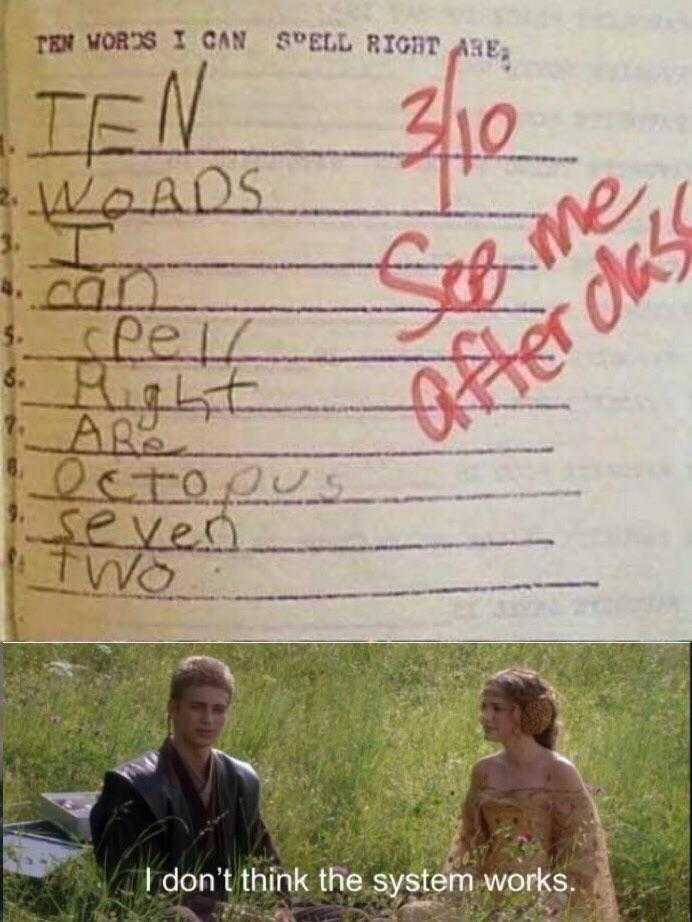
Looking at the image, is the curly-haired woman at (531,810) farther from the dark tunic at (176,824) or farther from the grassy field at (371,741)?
the dark tunic at (176,824)

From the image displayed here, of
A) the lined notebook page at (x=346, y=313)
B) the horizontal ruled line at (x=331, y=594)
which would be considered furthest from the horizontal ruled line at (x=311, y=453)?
the horizontal ruled line at (x=331, y=594)

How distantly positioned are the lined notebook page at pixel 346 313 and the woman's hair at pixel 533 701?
0.40 feet

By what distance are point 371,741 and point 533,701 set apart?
0.12 metres

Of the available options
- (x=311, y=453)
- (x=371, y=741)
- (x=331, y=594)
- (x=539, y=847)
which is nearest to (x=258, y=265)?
(x=311, y=453)

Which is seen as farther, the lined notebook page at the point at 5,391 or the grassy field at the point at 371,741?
the lined notebook page at the point at 5,391

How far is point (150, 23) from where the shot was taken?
1578 mm

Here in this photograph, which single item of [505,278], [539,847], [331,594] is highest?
[505,278]

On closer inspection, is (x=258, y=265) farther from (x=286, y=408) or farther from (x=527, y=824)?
(x=527, y=824)

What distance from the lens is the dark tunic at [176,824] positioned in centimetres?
149

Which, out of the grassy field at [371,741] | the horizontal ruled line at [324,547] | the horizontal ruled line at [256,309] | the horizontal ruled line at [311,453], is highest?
the horizontal ruled line at [256,309]

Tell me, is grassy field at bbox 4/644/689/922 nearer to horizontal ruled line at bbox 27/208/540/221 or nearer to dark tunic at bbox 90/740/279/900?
dark tunic at bbox 90/740/279/900

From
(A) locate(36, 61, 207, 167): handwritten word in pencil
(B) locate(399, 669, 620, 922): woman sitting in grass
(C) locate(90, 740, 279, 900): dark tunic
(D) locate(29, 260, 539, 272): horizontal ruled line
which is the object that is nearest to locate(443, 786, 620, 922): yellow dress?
(B) locate(399, 669, 620, 922): woman sitting in grass

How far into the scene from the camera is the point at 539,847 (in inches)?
59.3

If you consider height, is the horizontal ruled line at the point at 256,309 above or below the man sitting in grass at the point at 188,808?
above
